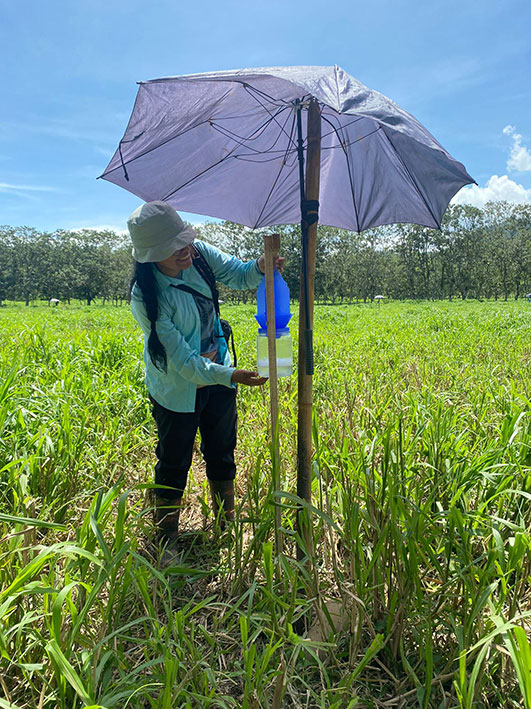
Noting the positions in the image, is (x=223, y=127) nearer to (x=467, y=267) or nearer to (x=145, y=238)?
(x=145, y=238)

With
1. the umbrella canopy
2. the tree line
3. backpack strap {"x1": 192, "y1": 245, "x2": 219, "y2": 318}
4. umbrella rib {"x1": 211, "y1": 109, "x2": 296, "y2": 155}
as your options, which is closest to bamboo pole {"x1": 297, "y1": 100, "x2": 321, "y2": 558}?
the umbrella canopy

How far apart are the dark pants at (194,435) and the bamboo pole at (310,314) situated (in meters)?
0.70

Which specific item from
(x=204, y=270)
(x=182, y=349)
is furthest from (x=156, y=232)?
(x=182, y=349)

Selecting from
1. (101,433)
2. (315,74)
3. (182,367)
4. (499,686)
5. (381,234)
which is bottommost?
(499,686)

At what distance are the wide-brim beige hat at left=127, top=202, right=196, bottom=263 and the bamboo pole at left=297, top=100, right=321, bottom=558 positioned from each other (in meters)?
0.62

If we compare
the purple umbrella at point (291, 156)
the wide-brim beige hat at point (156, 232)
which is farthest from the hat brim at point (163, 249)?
the purple umbrella at point (291, 156)

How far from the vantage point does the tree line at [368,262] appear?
49562 mm

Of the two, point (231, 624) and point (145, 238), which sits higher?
point (145, 238)

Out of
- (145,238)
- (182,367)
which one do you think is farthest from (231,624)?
(145,238)

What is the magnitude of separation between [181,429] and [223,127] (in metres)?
1.53

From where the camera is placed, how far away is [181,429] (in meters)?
2.23

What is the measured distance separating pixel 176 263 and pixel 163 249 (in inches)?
5.1

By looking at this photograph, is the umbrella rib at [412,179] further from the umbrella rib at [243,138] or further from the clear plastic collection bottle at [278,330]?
the clear plastic collection bottle at [278,330]

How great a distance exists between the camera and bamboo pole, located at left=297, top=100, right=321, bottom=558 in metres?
1.65
